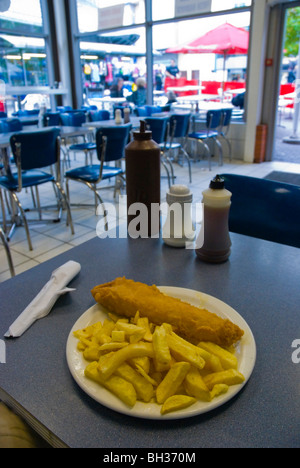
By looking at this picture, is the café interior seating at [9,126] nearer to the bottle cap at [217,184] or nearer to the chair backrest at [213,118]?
the chair backrest at [213,118]

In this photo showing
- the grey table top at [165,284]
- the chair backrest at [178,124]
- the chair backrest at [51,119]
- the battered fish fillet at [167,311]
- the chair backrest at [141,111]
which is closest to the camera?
the grey table top at [165,284]

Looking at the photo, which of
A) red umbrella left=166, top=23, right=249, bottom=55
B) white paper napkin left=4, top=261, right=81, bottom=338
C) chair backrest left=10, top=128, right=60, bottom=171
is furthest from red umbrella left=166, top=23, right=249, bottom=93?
white paper napkin left=4, top=261, right=81, bottom=338

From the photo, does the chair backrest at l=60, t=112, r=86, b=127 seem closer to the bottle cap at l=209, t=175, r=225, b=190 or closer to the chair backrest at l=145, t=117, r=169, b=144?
the chair backrest at l=145, t=117, r=169, b=144

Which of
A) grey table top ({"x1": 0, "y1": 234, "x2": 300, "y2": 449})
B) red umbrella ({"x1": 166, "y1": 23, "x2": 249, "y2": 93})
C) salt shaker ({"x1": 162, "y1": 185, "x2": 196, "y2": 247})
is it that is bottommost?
grey table top ({"x1": 0, "y1": 234, "x2": 300, "y2": 449})

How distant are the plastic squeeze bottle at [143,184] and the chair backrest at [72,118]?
456 centimetres

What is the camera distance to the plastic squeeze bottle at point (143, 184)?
3.45 ft

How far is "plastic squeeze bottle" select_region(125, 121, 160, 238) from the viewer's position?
3.45ft

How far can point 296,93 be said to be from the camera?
643 centimetres

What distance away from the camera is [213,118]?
17.0 feet

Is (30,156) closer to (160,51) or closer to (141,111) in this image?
(141,111)

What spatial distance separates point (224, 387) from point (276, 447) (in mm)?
97

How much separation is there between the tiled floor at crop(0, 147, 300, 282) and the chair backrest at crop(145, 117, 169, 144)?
0.75 m

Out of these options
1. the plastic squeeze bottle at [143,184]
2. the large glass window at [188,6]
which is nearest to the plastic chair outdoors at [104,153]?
the plastic squeeze bottle at [143,184]
